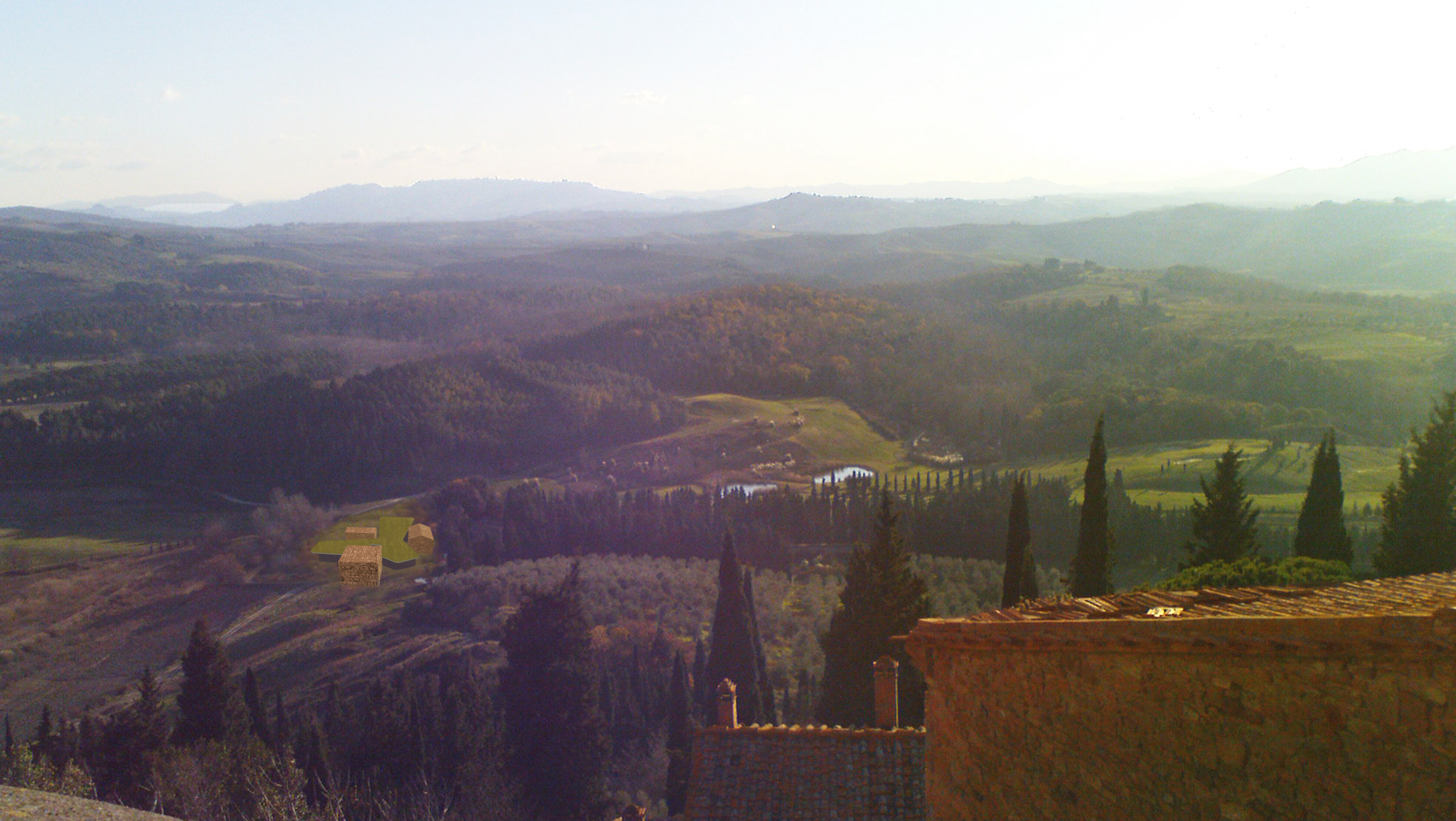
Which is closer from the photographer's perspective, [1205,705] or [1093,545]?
[1205,705]

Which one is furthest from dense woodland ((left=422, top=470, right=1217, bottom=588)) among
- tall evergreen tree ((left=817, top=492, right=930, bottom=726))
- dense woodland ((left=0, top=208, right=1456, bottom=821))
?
tall evergreen tree ((left=817, top=492, right=930, bottom=726))

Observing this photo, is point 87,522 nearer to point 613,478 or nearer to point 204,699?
point 613,478

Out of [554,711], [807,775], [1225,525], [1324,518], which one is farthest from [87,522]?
[1324,518]

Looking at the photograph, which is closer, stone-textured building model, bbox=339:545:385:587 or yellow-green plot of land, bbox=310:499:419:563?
stone-textured building model, bbox=339:545:385:587

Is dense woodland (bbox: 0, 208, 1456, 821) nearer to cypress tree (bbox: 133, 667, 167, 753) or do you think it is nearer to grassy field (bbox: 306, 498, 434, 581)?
cypress tree (bbox: 133, 667, 167, 753)

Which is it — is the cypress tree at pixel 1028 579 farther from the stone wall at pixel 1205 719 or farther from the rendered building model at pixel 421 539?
the rendered building model at pixel 421 539

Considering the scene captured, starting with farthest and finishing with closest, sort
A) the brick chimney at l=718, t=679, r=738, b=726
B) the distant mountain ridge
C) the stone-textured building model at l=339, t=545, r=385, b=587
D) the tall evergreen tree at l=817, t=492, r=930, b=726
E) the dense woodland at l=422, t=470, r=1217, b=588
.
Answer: the distant mountain ridge → the dense woodland at l=422, t=470, r=1217, b=588 → the stone-textured building model at l=339, t=545, r=385, b=587 → the tall evergreen tree at l=817, t=492, r=930, b=726 → the brick chimney at l=718, t=679, r=738, b=726
